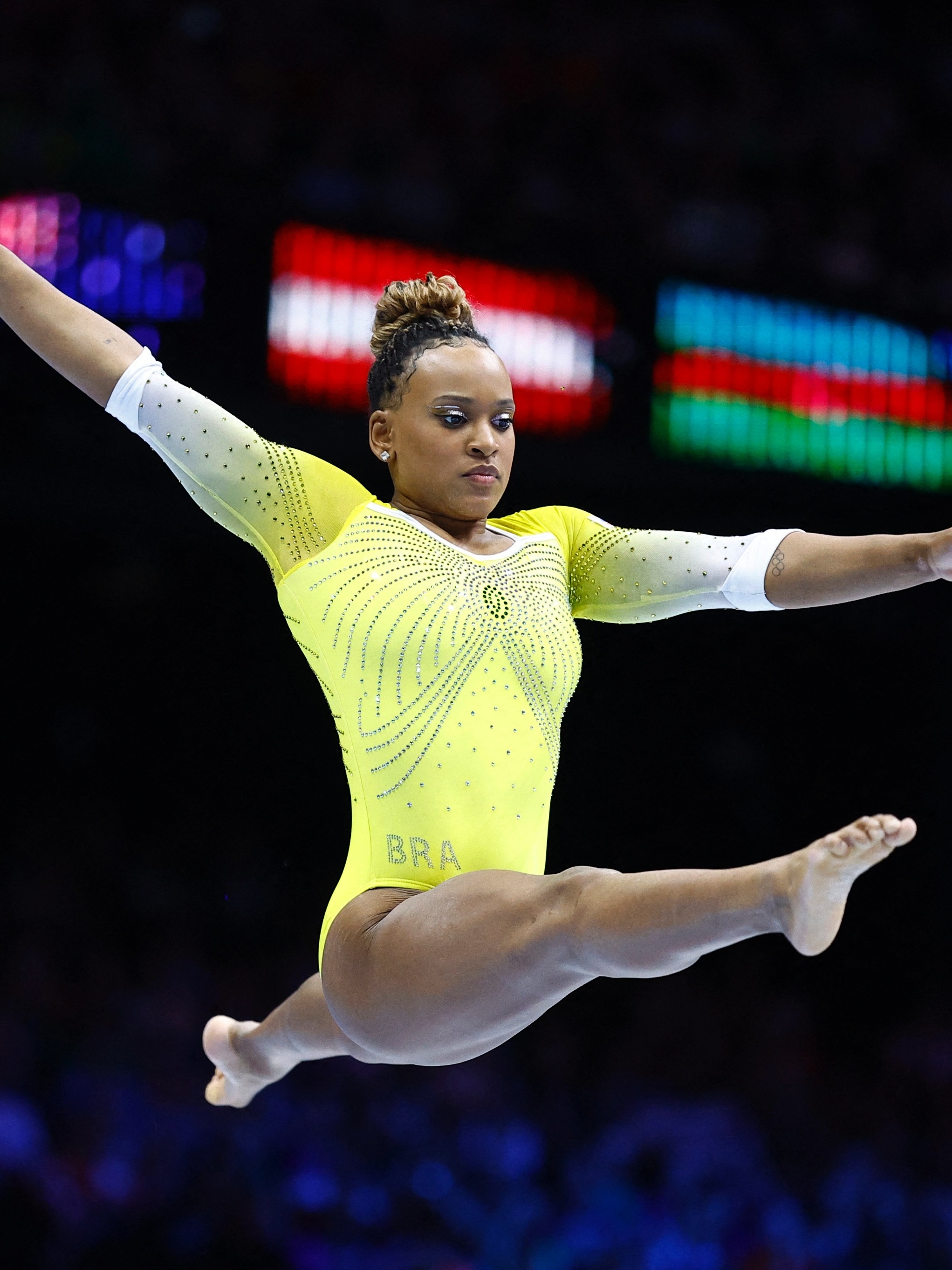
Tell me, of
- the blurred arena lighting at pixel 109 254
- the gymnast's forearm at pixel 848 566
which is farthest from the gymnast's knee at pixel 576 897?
the blurred arena lighting at pixel 109 254

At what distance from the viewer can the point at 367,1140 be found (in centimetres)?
503

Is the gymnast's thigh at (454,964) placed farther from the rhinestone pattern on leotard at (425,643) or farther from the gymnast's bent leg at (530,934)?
the rhinestone pattern on leotard at (425,643)

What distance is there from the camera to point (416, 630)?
8.87 ft

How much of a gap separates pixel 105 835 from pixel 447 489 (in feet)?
8.67

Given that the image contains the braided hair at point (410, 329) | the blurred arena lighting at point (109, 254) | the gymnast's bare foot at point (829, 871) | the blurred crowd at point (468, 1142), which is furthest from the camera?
the blurred crowd at point (468, 1142)

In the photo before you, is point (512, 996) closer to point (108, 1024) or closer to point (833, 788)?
point (108, 1024)

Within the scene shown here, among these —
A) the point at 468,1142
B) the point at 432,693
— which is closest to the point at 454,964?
the point at 432,693

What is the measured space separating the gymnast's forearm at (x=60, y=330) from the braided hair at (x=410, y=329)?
0.50 meters

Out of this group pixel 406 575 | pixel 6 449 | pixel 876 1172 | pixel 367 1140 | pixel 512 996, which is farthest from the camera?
pixel 876 1172

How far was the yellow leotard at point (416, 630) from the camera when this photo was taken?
2656 millimetres

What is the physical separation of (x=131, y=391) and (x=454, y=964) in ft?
4.21

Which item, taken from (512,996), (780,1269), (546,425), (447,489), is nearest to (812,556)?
(447,489)

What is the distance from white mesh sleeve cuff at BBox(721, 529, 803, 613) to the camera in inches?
113

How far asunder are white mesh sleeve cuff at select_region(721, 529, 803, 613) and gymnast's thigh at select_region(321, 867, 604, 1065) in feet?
2.67
